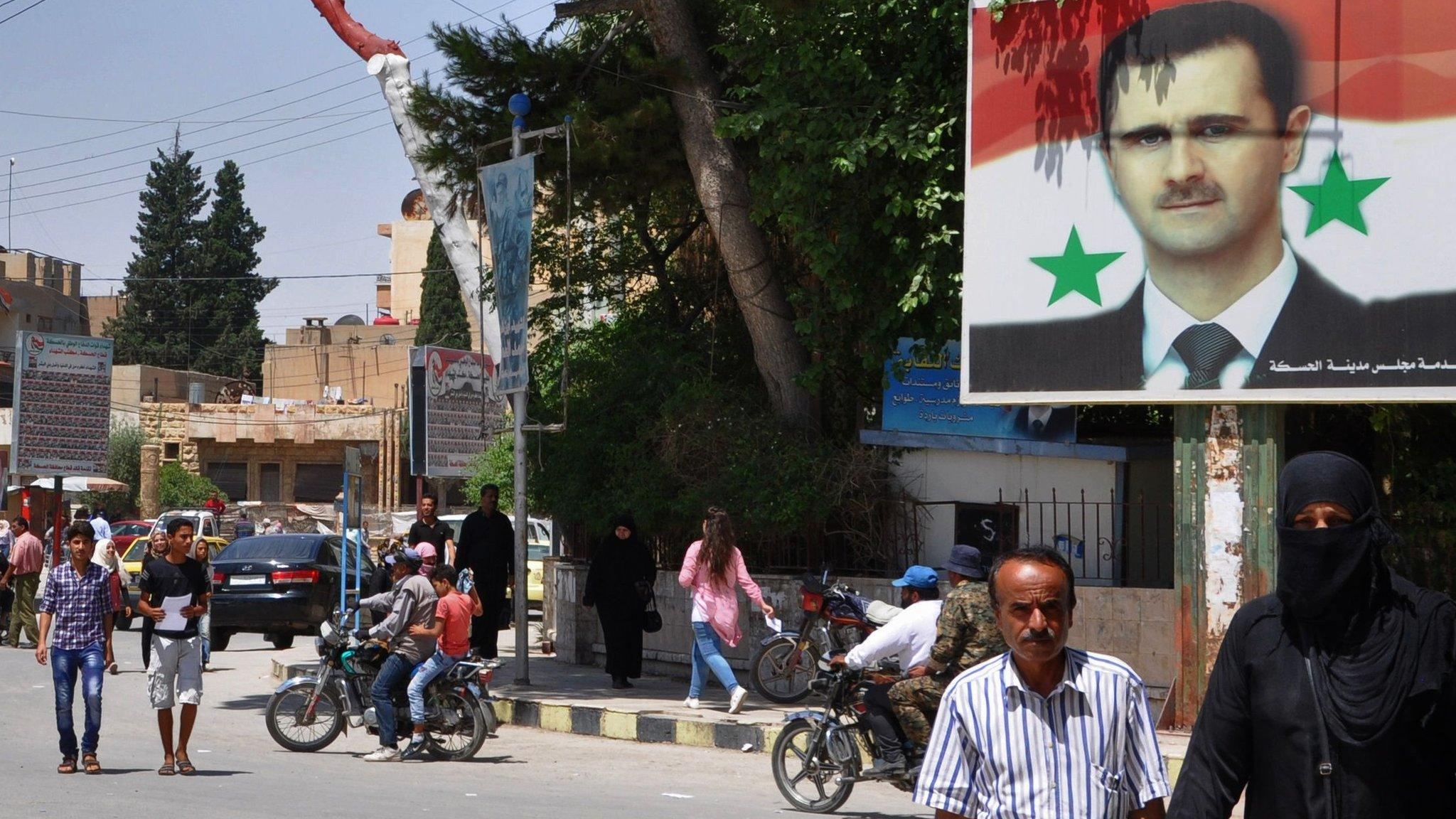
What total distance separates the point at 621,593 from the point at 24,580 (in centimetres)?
1026

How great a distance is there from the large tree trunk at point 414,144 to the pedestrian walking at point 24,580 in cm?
651

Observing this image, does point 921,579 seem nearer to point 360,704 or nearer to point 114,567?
point 360,704

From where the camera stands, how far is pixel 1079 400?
12008mm

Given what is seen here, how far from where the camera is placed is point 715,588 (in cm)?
1277

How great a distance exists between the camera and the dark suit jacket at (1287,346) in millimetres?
10523

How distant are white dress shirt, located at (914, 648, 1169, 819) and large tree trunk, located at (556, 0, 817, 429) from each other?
40.7ft

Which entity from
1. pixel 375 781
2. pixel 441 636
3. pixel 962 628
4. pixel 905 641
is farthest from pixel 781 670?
pixel 962 628

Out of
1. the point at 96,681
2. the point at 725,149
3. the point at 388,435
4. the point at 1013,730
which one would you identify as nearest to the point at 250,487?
the point at 388,435

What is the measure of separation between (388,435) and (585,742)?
4365 centimetres

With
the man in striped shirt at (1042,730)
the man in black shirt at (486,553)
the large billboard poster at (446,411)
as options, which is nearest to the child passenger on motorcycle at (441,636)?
the man in black shirt at (486,553)

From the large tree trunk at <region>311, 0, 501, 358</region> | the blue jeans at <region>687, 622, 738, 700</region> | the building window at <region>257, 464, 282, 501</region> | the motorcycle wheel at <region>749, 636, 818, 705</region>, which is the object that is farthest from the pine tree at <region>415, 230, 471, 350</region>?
the blue jeans at <region>687, 622, 738, 700</region>

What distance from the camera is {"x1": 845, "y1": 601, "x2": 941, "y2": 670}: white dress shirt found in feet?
27.0

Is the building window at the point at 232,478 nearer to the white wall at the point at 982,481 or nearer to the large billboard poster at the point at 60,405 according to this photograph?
the large billboard poster at the point at 60,405

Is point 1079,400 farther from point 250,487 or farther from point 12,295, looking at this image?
point 12,295
